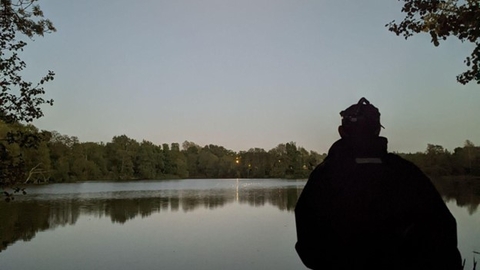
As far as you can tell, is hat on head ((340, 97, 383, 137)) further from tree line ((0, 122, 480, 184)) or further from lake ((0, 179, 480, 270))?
tree line ((0, 122, 480, 184))

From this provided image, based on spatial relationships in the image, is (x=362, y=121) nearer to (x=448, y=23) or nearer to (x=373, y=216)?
(x=373, y=216)

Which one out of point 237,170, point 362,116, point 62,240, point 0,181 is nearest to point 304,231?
point 362,116

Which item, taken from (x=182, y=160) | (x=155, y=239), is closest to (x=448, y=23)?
(x=155, y=239)

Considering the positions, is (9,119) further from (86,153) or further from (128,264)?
(86,153)

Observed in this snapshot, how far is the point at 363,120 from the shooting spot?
168 cm

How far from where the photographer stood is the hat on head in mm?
1677

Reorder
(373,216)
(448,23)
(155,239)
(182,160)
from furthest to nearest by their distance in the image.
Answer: (182,160)
(155,239)
(448,23)
(373,216)

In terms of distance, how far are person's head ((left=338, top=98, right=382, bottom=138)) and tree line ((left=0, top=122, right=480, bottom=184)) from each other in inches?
1677

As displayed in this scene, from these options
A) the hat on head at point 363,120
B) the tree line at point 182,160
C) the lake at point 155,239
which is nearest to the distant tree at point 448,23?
the hat on head at point 363,120

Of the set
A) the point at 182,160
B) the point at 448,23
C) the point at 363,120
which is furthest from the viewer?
the point at 182,160

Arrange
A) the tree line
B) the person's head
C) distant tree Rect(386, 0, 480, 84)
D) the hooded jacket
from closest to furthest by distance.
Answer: the hooded jacket
the person's head
distant tree Rect(386, 0, 480, 84)
the tree line

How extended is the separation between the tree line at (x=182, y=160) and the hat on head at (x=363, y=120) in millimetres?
42587

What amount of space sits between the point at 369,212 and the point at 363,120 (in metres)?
0.37

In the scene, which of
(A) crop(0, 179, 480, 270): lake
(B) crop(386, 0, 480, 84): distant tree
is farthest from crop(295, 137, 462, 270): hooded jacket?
(A) crop(0, 179, 480, 270): lake
